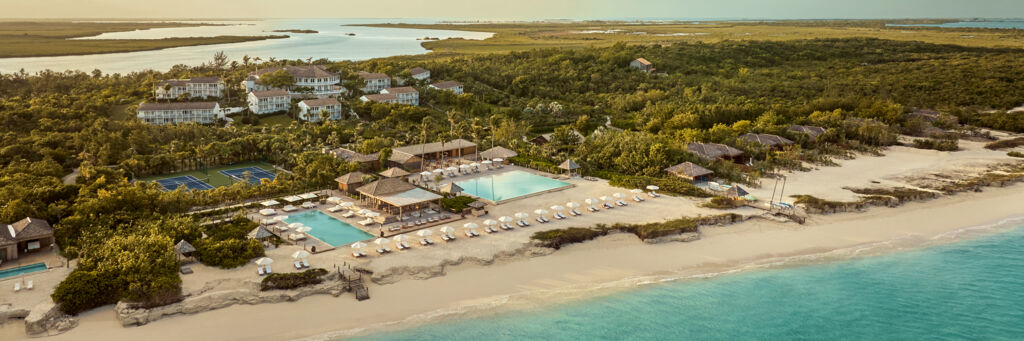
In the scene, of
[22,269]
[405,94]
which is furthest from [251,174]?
[405,94]

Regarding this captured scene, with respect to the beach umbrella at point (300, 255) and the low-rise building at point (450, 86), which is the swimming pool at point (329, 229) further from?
the low-rise building at point (450, 86)

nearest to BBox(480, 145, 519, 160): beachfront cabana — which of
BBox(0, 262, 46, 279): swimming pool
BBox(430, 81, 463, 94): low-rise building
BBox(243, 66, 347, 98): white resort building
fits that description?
BBox(243, 66, 347, 98): white resort building

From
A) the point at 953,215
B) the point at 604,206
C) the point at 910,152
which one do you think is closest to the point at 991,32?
the point at 910,152

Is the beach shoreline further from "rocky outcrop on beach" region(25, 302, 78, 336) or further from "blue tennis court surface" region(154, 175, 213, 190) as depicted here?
"blue tennis court surface" region(154, 175, 213, 190)

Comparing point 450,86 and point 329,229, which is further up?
point 450,86

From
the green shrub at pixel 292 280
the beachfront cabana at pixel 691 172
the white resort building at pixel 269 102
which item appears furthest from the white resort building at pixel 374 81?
the green shrub at pixel 292 280

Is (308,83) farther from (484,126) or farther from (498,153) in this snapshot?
(498,153)
